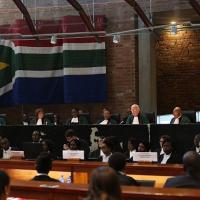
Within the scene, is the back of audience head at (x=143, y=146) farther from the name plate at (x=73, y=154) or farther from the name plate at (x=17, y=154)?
the name plate at (x=17, y=154)

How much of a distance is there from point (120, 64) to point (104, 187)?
31.8ft

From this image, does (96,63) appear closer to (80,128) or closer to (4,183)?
(80,128)

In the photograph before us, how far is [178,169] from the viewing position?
6.01 m

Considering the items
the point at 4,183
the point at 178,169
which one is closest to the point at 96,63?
the point at 178,169

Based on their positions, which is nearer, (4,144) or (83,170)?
(83,170)

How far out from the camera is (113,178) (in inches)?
93.9

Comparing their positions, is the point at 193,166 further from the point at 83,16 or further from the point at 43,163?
the point at 83,16

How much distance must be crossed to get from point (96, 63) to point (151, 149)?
422 cm

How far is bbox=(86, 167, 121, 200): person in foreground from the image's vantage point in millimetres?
2324

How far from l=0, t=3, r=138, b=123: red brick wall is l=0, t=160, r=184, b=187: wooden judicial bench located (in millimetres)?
5025

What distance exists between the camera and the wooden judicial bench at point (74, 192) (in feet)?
11.4

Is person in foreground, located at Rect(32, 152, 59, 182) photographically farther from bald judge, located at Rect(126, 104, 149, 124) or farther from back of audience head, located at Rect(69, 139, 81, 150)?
bald judge, located at Rect(126, 104, 149, 124)

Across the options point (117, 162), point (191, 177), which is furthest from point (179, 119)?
point (191, 177)

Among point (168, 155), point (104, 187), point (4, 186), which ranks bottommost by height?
point (168, 155)
